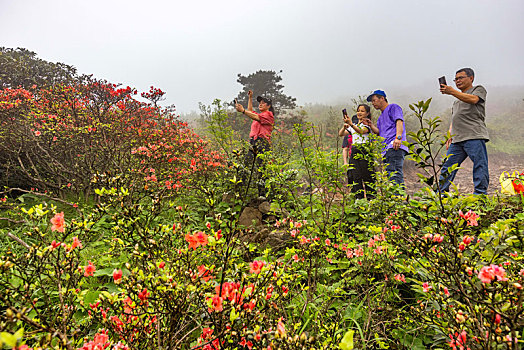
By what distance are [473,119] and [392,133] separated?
93 cm

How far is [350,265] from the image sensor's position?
2.14m

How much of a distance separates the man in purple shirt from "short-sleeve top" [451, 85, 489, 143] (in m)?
0.66

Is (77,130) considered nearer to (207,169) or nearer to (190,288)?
(207,169)

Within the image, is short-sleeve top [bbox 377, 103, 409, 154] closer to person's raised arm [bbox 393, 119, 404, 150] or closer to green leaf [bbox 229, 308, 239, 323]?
person's raised arm [bbox 393, 119, 404, 150]

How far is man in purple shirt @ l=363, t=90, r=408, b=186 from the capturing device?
325 centimetres

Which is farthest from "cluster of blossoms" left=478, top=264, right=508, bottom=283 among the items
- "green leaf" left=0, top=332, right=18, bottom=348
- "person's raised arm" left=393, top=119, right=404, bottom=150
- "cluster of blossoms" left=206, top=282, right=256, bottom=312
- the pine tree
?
the pine tree

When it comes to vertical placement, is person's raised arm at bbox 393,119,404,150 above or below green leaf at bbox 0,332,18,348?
above

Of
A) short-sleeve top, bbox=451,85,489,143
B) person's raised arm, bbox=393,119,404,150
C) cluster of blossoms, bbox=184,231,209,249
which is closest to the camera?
cluster of blossoms, bbox=184,231,209,249

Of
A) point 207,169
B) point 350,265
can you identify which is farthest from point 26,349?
point 207,169

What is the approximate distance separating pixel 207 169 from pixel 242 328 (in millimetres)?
3643

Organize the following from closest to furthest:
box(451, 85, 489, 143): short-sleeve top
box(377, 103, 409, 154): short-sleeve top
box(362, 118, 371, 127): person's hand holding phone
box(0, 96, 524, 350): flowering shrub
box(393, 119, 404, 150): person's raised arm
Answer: box(0, 96, 524, 350): flowering shrub, box(451, 85, 489, 143): short-sleeve top, box(393, 119, 404, 150): person's raised arm, box(377, 103, 409, 154): short-sleeve top, box(362, 118, 371, 127): person's hand holding phone

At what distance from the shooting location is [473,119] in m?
3.01

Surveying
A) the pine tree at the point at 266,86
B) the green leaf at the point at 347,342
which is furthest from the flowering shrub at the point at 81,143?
the pine tree at the point at 266,86

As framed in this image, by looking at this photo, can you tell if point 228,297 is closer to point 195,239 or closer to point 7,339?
point 195,239
